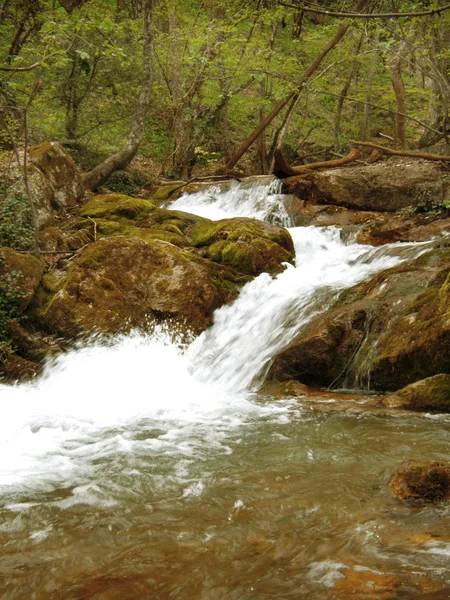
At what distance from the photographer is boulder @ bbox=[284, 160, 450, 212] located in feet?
39.0

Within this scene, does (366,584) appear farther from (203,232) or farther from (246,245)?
(203,232)

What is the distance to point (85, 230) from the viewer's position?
10086 mm

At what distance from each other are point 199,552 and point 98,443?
237 centimetres

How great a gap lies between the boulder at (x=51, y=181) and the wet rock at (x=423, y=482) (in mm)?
8705

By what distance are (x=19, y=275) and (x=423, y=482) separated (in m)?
6.92

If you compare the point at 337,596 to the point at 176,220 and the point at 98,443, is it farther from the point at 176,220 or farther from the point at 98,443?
the point at 176,220

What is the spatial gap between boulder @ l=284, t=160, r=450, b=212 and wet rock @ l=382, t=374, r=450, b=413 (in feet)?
23.5

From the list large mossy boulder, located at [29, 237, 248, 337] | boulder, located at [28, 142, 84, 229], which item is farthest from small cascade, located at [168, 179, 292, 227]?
large mossy boulder, located at [29, 237, 248, 337]

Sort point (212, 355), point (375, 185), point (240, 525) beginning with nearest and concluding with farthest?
point (240, 525), point (212, 355), point (375, 185)

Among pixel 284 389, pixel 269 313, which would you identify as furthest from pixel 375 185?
pixel 284 389

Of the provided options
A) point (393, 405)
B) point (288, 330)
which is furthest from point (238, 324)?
point (393, 405)

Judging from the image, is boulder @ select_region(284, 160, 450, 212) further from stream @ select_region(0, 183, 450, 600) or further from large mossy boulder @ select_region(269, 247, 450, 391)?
stream @ select_region(0, 183, 450, 600)

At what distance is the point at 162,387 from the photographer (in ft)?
23.0

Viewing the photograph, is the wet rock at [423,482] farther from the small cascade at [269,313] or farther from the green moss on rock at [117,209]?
the green moss on rock at [117,209]
